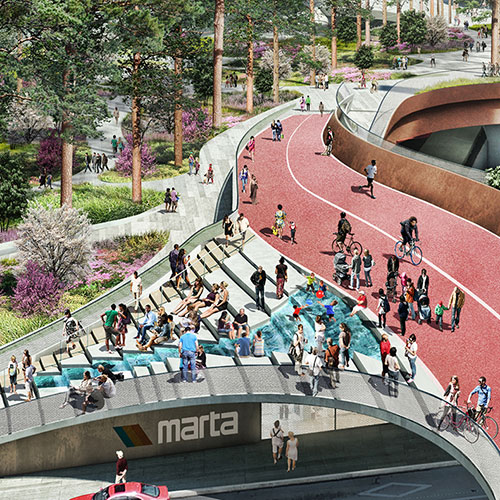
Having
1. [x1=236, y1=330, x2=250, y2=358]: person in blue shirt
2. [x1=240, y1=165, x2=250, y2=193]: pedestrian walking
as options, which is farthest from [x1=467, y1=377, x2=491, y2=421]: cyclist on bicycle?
[x1=240, y1=165, x2=250, y2=193]: pedestrian walking

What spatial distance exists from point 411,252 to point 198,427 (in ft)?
33.1

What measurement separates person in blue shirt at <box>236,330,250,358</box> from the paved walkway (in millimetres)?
4334

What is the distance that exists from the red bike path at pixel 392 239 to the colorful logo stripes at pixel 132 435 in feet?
27.6

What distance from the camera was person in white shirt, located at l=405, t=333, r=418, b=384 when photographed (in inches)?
940

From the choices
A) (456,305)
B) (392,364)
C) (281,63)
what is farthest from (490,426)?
(281,63)

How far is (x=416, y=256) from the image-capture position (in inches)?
1236

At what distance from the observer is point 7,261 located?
1473 inches

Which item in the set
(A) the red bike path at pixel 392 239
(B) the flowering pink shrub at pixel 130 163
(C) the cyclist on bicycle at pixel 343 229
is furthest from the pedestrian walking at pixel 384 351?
(B) the flowering pink shrub at pixel 130 163

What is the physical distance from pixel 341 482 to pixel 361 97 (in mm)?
28910

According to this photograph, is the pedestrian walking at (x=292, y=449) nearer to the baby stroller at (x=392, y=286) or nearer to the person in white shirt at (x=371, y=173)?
the baby stroller at (x=392, y=286)

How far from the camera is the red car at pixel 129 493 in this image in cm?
2314

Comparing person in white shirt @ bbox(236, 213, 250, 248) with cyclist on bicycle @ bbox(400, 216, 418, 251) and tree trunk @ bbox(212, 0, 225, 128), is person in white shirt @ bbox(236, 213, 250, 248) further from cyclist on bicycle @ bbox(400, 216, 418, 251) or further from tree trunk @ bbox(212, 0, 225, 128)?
tree trunk @ bbox(212, 0, 225, 128)

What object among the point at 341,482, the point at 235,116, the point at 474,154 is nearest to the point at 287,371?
the point at 341,482

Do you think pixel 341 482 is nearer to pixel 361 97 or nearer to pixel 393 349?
pixel 393 349
